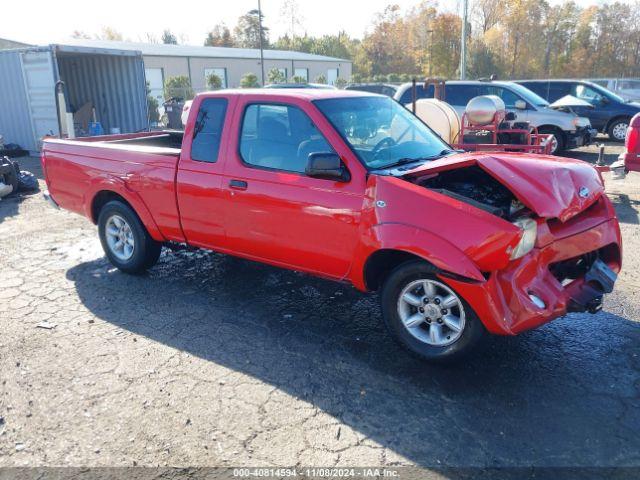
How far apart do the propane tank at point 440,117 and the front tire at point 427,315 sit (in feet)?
20.2

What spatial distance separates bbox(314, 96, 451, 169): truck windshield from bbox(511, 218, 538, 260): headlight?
1133 mm

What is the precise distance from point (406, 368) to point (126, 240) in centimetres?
343

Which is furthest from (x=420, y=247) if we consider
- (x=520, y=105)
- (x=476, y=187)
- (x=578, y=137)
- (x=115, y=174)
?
(x=578, y=137)

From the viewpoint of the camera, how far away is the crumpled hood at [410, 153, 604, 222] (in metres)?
3.49

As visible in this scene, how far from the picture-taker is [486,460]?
2932 millimetres

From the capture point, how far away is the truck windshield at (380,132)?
4223 millimetres

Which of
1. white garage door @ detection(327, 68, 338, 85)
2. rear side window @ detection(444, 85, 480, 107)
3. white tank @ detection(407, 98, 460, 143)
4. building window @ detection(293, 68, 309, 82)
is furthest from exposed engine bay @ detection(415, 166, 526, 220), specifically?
white garage door @ detection(327, 68, 338, 85)

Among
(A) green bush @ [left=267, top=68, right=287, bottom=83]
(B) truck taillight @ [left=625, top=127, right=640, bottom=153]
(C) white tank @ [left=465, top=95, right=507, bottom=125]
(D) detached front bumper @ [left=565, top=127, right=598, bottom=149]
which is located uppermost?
(A) green bush @ [left=267, top=68, right=287, bottom=83]

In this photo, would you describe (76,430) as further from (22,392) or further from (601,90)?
(601,90)

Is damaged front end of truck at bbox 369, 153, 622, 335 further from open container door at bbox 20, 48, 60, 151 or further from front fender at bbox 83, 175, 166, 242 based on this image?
open container door at bbox 20, 48, 60, 151

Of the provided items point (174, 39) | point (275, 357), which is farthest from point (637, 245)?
point (174, 39)

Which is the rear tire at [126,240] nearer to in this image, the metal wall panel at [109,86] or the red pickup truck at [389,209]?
the red pickup truck at [389,209]

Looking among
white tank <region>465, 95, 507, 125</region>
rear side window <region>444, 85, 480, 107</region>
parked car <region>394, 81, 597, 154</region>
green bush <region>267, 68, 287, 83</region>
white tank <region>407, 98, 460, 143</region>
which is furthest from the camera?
green bush <region>267, 68, 287, 83</region>

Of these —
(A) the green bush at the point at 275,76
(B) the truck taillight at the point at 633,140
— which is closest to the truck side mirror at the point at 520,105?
(B) the truck taillight at the point at 633,140
